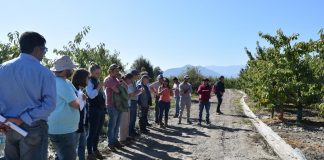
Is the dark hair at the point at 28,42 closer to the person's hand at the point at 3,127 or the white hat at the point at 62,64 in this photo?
the person's hand at the point at 3,127

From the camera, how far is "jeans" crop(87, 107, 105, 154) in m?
8.23

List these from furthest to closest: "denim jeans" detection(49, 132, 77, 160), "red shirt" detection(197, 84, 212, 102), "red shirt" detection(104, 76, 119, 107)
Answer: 1. "red shirt" detection(197, 84, 212, 102)
2. "red shirt" detection(104, 76, 119, 107)
3. "denim jeans" detection(49, 132, 77, 160)

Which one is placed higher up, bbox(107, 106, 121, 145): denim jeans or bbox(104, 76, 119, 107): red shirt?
bbox(104, 76, 119, 107): red shirt

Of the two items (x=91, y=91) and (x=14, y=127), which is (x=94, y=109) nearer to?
(x=91, y=91)

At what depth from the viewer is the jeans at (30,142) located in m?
4.18

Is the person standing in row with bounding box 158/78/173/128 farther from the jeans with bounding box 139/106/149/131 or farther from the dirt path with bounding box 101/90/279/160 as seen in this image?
the jeans with bounding box 139/106/149/131

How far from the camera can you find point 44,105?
421cm

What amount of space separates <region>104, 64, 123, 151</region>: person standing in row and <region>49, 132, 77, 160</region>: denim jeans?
431 centimetres

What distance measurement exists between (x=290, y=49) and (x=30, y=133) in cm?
1513

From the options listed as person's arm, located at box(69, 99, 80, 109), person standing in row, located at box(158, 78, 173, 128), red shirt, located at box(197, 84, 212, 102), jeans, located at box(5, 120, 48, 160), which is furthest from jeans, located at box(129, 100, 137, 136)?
jeans, located at box(5, 120, 48, 160)

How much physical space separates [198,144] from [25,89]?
7.64 m

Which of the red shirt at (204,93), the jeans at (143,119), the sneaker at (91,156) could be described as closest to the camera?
the sneaker at (91,156)

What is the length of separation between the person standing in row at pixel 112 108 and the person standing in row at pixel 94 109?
3.59ft

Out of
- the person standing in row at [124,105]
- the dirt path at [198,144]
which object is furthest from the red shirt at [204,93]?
the person standing in row at [124,105]
